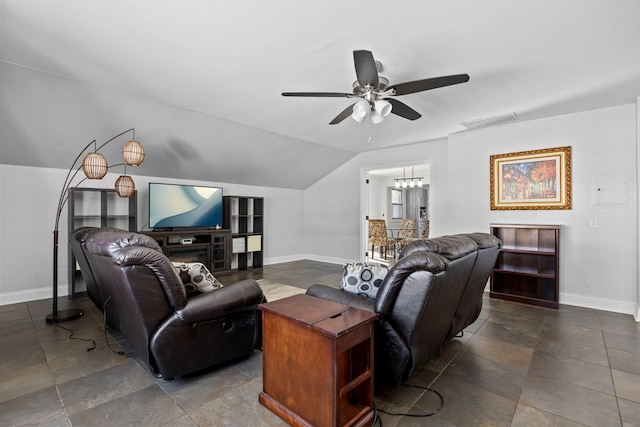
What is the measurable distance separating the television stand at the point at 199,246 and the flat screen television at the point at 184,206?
15 cm

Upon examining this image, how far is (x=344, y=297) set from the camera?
2080mm

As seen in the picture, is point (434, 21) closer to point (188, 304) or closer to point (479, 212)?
point (188, 304)

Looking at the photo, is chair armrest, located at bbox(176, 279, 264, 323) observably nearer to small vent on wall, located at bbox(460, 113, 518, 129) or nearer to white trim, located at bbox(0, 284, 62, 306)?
white trim, located at bbox(0, 284, 62, 306)

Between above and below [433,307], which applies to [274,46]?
above

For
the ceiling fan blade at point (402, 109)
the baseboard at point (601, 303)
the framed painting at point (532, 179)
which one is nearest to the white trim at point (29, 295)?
the ceiling fan blade at point (402, 109)

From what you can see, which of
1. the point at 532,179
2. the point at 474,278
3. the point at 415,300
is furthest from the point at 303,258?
the point at 415,300

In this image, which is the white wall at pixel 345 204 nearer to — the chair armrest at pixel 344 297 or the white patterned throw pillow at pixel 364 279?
the white patterned throw pillow at pixel 364 279

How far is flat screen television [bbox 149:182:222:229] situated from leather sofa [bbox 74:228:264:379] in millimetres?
2688

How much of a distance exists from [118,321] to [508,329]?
11.7 ft

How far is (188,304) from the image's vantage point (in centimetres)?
201

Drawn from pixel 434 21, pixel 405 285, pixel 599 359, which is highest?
pixel 434 21

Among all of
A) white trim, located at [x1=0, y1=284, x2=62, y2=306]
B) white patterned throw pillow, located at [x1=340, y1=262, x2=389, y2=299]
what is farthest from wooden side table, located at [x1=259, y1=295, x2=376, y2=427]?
white trim, located at [x1=0, y1=284, x2=62, y2=306]

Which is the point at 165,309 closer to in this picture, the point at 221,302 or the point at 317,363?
the point at 221,302

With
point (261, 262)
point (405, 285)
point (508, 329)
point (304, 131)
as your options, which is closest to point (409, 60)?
point (405, 285)
